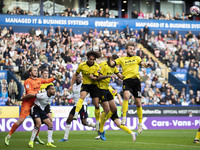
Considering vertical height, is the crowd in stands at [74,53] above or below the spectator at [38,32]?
below

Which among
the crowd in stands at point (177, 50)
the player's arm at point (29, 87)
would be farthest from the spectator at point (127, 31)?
the player's arm at point (29, 87)

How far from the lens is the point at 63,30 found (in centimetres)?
3509

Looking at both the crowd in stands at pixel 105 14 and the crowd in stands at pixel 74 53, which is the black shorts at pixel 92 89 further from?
the crowd in stands at pixel 105 14

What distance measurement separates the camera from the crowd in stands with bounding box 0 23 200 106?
28984mm

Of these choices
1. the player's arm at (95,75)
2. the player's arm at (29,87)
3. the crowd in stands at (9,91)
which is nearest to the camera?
the player's arm at (29,87)

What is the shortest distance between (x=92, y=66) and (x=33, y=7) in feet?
78.4

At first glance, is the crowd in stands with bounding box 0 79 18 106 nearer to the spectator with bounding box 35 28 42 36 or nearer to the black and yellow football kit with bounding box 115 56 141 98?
the spectator with bounding box 35 28 42 36

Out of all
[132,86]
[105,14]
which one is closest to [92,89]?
[132,86]

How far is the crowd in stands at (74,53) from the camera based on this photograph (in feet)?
95.1

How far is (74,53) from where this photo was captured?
32062 millimetres

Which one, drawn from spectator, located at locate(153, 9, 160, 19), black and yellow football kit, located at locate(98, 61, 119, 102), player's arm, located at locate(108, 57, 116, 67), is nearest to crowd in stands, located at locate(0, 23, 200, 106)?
spectator, located at locate(153, 9, 160, 19)

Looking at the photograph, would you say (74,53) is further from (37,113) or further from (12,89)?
(37,113)

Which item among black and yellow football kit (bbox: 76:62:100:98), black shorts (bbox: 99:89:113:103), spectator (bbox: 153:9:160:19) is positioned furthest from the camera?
spectator (bbox: 153:9:160:19)

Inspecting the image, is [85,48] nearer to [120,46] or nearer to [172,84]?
[120,46]
